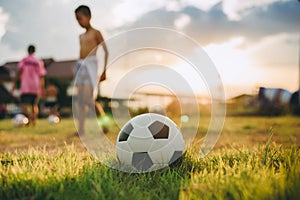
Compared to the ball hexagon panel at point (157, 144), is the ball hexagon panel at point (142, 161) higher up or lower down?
lower down

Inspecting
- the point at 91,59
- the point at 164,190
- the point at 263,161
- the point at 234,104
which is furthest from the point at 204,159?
the point at 234,104

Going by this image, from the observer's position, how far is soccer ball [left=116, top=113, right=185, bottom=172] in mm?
2932

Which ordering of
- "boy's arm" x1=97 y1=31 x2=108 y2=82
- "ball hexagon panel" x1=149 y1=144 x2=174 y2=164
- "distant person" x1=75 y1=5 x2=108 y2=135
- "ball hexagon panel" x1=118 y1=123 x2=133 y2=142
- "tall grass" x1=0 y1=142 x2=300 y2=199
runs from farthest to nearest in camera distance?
"distant person" x1=75 y1=5 x2=108 y2=135 → "boy's arm" x1=97 y1=31 x2=108 y2=82 → "ball hexagon panel" x1=118 y1=123 x2=133 y2=142 → "ball hexagon panel" x1=149 y1=144 x2=174 y2=164 → "tall grass" x1=0 y1=142 x2=300 y2=199

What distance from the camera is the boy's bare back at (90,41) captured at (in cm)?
674

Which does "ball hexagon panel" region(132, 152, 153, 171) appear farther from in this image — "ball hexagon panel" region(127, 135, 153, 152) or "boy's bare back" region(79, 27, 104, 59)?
"boy's bare back" region(79, 27, 104, 59)

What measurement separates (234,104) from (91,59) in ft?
34.2

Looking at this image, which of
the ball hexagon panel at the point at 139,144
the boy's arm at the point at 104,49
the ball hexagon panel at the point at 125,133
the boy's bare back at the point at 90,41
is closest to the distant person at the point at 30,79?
the boy's bare back at the point at 90,41

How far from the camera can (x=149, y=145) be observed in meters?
2.93

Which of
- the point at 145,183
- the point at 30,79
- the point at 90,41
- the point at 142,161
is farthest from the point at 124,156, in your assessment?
the point at 30,79

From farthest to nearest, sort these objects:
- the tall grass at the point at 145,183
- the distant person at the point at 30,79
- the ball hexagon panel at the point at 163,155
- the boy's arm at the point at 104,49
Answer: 1. the distant person at the point at 30,79
2. the boy's arm at the point at 104,49
3. the ball hexagon panel at the point at 163,155
4. the tall grass at the point at 145,183

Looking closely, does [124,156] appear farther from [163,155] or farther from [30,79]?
[30,79]

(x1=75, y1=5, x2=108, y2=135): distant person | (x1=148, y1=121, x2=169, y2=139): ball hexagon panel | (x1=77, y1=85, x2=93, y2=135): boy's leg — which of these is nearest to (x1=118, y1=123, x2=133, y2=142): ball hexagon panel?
(x1=148, y1=121, x2=169, y2=139): ball hexagon panel

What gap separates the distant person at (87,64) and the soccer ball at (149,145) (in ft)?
11.9

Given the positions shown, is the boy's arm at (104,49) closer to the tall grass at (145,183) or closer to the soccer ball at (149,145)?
the soccer ball at (149,145)
